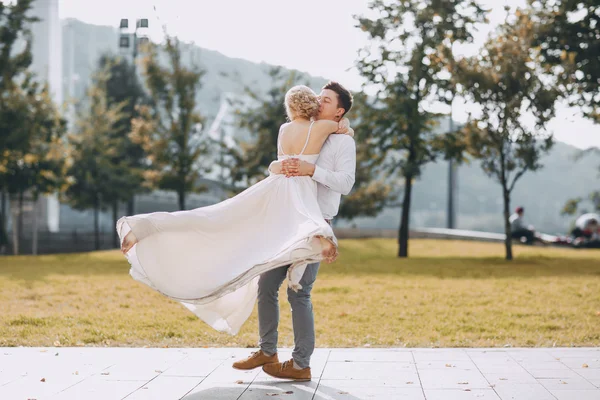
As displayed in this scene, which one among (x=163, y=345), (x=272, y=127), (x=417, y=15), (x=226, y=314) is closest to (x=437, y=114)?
(x=417, y=15)

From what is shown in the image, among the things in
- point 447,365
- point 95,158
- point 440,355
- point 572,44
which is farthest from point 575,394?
point 95,158

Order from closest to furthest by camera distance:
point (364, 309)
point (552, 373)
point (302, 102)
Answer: point (302, 102) < point (552, 373) < point (364, 309)

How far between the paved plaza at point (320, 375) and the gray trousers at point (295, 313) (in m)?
0.25

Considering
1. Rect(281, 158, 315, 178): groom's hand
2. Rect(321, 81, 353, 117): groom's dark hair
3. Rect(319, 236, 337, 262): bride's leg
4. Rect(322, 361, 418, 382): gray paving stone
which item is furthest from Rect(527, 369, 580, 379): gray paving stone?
Rect(321, 81, 353, 117): groom's dark hair

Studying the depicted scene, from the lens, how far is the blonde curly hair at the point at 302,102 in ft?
21.3

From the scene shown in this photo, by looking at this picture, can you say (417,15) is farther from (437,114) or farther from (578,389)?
(578,389)

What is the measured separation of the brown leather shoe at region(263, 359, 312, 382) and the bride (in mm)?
687

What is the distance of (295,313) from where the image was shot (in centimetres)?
656

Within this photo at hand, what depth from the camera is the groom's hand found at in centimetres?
650

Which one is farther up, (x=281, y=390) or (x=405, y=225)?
(x=405, y=225)

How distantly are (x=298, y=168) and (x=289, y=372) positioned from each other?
1.59 metres

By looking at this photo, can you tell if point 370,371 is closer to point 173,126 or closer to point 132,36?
point 173,126

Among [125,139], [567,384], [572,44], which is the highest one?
[572,44]

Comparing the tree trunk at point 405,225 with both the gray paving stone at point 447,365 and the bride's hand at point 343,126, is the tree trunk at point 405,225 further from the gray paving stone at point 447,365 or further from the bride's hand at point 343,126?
the bride's hand at point 343,126
